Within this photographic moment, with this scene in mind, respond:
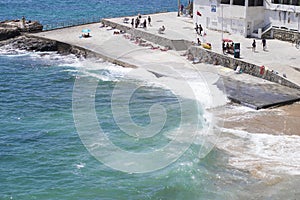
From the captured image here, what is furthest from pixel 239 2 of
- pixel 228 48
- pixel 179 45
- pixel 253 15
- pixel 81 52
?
pixel 81 52

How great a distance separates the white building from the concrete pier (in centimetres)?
127

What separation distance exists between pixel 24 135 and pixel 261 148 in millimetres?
13743

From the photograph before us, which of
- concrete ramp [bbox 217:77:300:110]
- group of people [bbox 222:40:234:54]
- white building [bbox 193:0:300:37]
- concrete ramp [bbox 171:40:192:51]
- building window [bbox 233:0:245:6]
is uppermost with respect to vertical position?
building window [bbox 233:0:245:6]

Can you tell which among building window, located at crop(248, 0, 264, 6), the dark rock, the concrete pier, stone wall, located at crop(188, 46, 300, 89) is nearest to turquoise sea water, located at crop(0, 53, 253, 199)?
the concrete pier

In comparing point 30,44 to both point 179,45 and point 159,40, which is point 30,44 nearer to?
point 159,40

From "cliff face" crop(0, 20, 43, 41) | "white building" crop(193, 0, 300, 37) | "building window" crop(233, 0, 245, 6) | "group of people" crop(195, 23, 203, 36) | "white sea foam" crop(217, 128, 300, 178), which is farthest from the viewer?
"cliff face" crop(0, 20, 43, 41)

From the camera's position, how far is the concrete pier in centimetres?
3578

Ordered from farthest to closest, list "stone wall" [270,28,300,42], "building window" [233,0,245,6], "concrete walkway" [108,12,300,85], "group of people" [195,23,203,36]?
1. "group of people" [195,23,203,36]
2. "building window" [233,0,245,6]
3. "stone wall" [270,28,300,42]
4. "concrete walkway" [108,12,300,85]

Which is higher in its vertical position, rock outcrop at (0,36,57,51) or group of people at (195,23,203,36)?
group of people at (195,23,203,36)

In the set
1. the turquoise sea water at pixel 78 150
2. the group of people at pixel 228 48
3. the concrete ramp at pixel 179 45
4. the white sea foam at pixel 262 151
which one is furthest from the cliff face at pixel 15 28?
→ the white sea foam at pixel 262 151

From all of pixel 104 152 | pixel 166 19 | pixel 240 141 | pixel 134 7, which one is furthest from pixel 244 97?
pixel 134 7

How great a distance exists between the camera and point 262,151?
26.2m

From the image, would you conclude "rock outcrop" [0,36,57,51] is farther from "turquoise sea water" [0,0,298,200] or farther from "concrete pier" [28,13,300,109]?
"turquoise sea water" [0,0,298,200]

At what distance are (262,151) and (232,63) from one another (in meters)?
16.5
